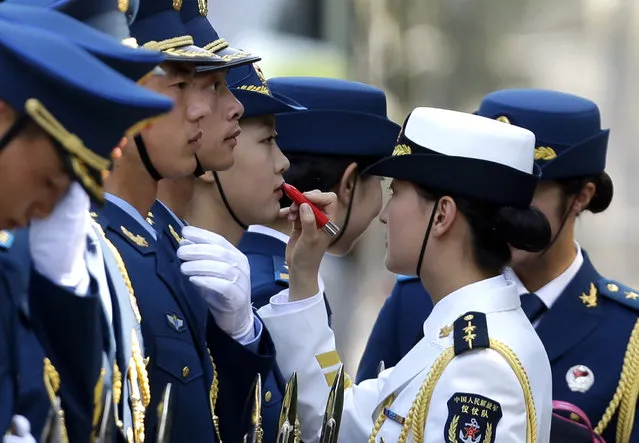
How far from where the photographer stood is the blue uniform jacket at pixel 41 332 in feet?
7.61

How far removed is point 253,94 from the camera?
399 centimetres

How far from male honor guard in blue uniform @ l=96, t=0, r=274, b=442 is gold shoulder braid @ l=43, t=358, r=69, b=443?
561 millimetres

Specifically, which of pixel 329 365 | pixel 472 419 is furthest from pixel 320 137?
pixel 472 419

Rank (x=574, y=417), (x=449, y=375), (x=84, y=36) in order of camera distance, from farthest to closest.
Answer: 1. (x=574, y=417)
2. (x=449, y=375)
3. (x=84, y=36)

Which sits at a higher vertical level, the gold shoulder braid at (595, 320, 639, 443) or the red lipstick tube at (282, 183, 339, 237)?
the red lipstick tube at (282, 183, 339, 237)

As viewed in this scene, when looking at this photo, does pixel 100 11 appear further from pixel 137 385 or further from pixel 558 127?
pixel 558 127

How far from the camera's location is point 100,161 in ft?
7.20

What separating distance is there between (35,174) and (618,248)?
8.51 meters

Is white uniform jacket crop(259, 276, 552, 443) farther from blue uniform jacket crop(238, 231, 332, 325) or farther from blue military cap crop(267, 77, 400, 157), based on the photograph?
blue military cap crop(267, 77, 400, 157)

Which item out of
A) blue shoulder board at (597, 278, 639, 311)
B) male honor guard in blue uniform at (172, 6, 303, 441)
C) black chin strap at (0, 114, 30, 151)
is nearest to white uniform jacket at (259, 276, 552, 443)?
male honor guard in blue uniform at (172, 6, 303, 441)

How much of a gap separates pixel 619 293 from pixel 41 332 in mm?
2585

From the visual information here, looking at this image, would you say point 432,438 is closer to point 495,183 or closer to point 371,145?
point 495,183

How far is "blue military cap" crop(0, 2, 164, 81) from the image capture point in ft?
7.22

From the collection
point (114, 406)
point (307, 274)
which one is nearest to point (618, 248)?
point (307, 274)
